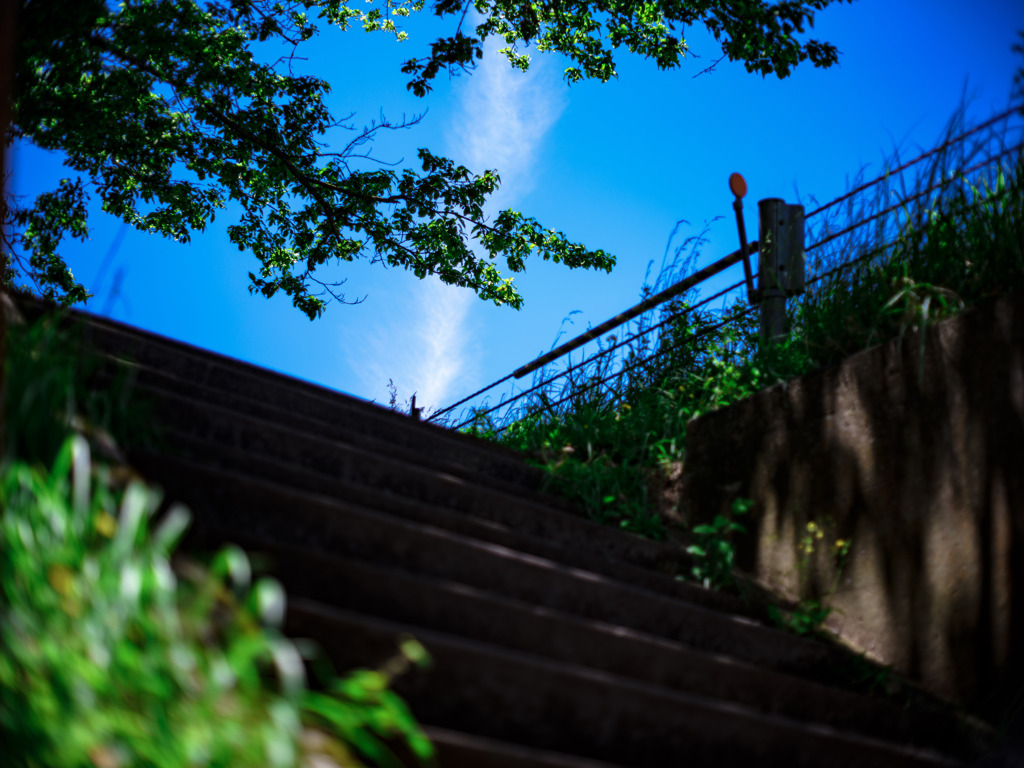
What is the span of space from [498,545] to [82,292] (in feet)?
35.3

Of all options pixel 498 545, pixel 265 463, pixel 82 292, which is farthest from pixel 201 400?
pixel 82 292

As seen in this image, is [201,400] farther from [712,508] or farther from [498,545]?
[712,508]

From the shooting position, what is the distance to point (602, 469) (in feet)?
11.4

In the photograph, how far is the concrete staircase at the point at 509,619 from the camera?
1647 mm

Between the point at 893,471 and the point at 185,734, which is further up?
the point at 893,471

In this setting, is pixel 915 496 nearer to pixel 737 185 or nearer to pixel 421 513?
→ pixel 421 513

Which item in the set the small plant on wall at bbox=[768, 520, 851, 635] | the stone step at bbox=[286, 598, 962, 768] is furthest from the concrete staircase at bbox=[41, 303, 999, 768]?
the small plant on wall at bbox=[768, 520, 851, 635]

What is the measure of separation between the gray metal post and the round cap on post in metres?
0.12

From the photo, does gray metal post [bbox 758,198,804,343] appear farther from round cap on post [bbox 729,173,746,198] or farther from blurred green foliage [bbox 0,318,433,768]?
blurred green foliage [bbox 0,318,433,768]

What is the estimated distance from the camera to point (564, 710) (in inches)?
66.4

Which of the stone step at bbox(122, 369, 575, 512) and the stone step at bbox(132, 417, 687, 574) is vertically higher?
the stone step at bbox(122, 369, 575, 512)

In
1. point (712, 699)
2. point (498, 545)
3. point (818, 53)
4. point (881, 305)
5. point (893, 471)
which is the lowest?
point (712, 699)

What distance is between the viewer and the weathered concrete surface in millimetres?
2244

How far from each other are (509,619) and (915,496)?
1.60m
